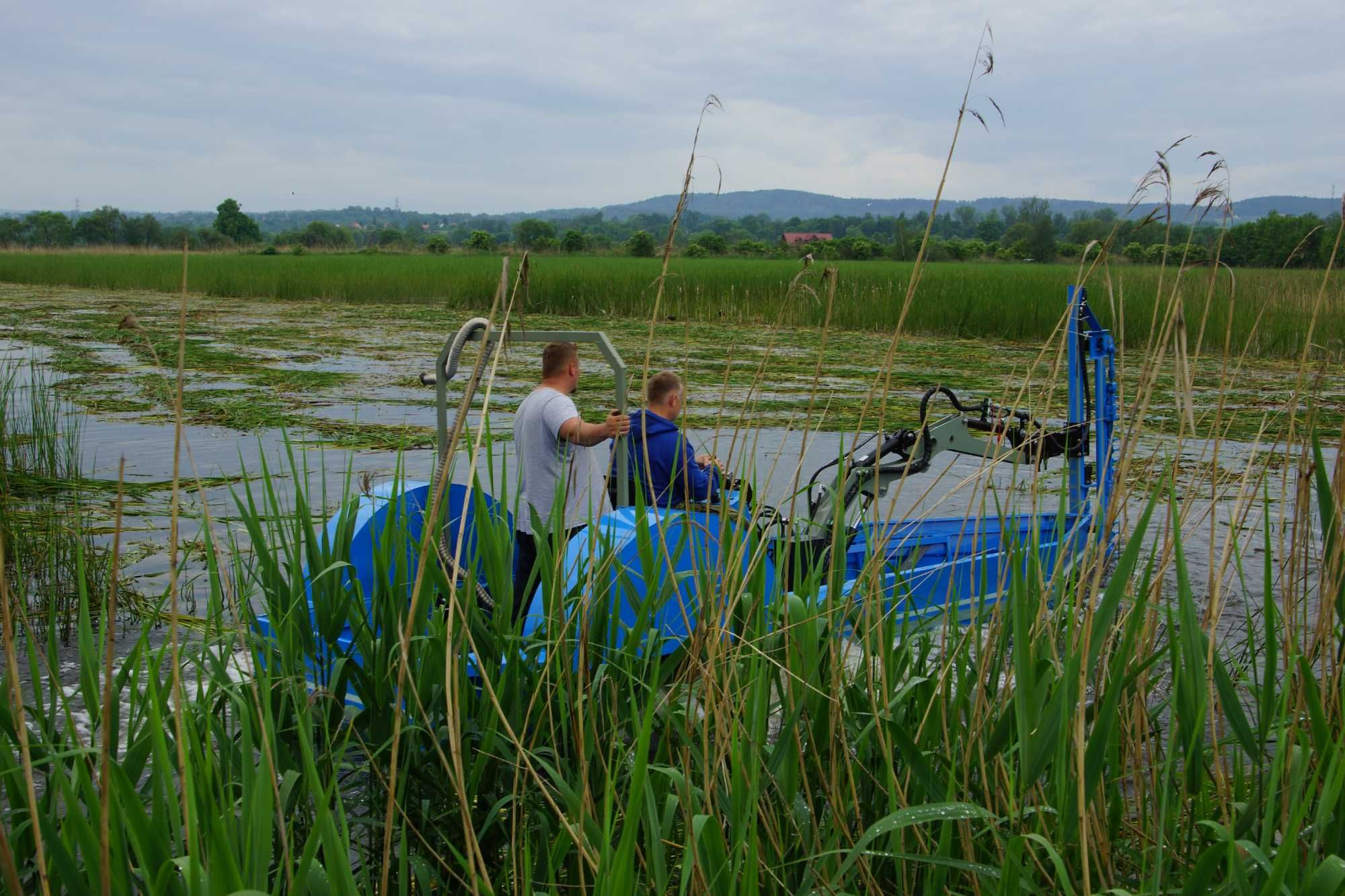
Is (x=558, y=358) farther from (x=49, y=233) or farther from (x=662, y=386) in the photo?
(x=49, y=233)

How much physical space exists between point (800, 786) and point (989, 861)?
367mm

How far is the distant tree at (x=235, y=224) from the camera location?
70438 millimetres

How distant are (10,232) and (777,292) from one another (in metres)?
48.9

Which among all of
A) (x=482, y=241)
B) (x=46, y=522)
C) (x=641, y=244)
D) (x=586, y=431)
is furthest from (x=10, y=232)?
(x=586, y=431)

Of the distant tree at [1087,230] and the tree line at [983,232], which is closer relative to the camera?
the tree line at [983,232]

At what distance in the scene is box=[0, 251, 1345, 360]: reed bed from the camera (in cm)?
1410

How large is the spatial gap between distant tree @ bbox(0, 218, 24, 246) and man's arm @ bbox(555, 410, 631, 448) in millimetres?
57563

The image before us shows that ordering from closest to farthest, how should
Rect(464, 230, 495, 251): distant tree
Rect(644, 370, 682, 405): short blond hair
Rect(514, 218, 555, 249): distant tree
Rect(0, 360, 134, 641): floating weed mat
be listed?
Rect(514, 218, 555, 249): distant tree
Rect(0, 360, 134, 641): floating weed mat
Rect(644, 370, 682, 405): short blond hair
Rect(464, 230, 495, 251): distant tree

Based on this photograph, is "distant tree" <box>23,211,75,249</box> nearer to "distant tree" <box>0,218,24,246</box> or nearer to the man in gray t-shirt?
"distant tree" <box>0,218,24,246</box>

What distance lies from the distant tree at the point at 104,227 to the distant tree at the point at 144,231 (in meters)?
0.71

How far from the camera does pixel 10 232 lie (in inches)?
2095

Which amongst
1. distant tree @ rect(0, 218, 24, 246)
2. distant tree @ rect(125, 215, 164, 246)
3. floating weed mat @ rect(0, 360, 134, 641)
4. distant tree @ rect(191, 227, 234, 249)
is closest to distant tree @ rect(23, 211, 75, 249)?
distant tree @ rect(0, 218, 24, 246)

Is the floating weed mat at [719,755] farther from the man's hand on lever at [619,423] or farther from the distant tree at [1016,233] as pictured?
the distant tree at [1016,233]

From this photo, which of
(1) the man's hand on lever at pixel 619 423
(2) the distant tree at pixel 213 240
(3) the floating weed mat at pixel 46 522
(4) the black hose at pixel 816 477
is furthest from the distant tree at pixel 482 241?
(1) the man's hand on lever at pixel 619 423
